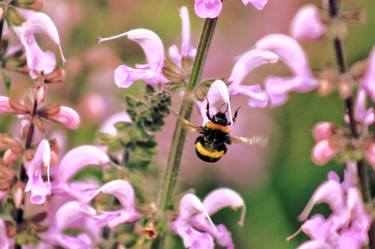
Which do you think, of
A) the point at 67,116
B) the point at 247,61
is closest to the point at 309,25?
the point at 247,61

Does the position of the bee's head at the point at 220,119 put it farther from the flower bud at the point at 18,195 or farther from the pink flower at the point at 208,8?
the flower bud at the point at 18,195

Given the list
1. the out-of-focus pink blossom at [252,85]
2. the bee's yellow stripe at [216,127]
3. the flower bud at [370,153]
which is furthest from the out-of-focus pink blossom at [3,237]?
the flower bud at [370,153]

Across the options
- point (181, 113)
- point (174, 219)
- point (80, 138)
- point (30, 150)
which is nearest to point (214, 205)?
point (174, 219)

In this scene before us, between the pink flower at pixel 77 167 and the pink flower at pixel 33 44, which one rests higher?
the pink flower at pixel 33 44

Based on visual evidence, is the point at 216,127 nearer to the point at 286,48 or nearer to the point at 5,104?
the point at 286,48

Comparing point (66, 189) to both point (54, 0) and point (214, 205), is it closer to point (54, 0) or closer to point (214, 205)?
point (214, 205)

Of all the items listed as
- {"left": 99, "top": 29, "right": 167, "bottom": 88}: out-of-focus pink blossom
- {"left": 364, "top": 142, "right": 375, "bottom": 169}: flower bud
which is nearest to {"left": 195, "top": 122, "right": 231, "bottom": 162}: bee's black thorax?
{"left": 99, "top": 29, "right": 167, "bottom": 88}: out-of-focus pink blossom

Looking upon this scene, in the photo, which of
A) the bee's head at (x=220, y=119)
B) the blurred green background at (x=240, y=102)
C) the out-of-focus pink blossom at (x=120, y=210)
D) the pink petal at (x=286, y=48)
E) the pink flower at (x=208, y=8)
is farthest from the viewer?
the blurred green background at (x=240, y=102)
